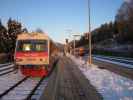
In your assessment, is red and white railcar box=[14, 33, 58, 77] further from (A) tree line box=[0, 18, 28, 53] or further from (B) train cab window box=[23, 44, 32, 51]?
(A) tree line box=[0, 18, 28, 53]

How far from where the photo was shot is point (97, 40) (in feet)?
561

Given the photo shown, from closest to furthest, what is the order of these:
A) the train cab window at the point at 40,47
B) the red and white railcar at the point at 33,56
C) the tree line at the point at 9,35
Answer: the red and white railcar at the point at 33,56
the train cab window at the point at 40,47
the tree line at the point at 9,35

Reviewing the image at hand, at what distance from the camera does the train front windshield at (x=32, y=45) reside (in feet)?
68.6

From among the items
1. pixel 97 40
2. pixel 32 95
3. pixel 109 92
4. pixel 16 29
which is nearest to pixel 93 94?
pixel 109 92

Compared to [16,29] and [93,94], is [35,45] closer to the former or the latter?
[93,94]

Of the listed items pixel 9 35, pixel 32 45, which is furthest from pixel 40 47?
pixel 9 35

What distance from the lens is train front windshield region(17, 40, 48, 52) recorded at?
20922 millimetres

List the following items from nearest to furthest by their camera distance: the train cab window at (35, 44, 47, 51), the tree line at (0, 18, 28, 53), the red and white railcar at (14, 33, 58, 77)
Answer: the red and white railcar at (14, 33, 58, 77) < the train cab window at (35, 44, 47, 51) < the tree line at (0, 18, 28, 53)

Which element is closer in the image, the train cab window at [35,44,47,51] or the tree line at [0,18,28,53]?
the train cab window at [35,44,47,51]

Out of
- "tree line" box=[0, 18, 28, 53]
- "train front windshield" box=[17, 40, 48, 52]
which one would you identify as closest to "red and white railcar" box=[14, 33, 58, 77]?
"train front windshield" box=[17, 40, 48, 52]

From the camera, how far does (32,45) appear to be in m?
21.2

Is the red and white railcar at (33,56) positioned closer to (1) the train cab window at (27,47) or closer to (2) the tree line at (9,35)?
(1) the train cab window at (27,47)

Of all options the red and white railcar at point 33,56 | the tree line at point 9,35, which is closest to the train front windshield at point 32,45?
the red and white railcar at point 33,56

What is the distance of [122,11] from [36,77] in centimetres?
8573
